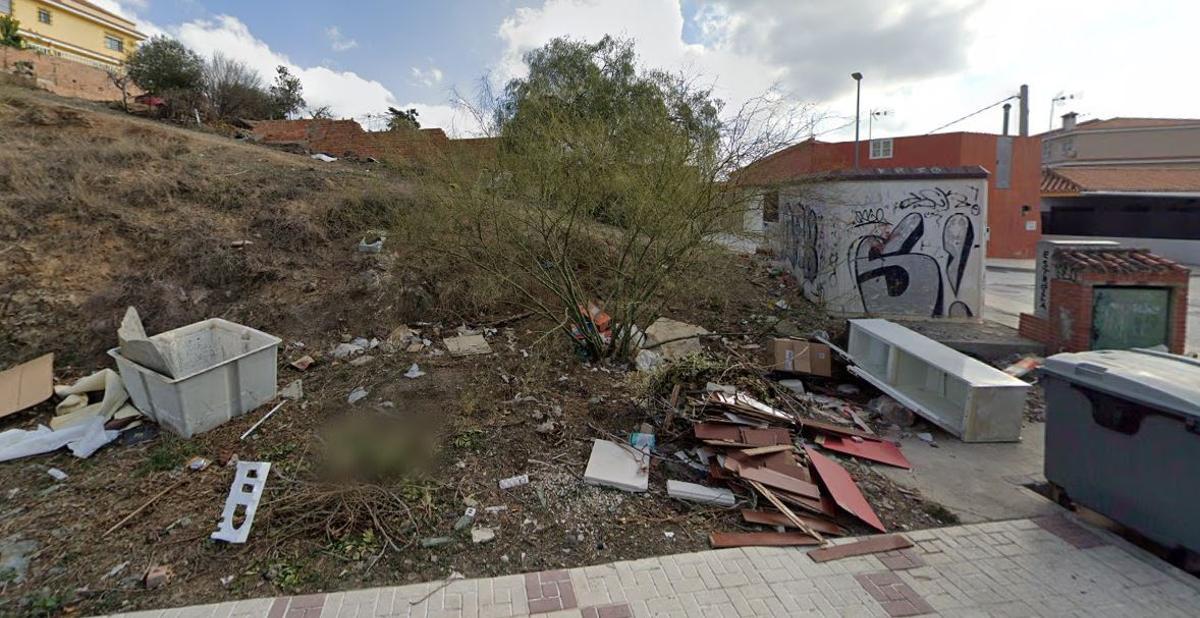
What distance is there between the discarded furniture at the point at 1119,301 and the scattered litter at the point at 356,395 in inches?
306

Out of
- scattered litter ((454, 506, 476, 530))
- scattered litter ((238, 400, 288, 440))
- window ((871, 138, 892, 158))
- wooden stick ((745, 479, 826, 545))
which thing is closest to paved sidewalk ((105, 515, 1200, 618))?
wooden stick ((745, 479, 826, 545))

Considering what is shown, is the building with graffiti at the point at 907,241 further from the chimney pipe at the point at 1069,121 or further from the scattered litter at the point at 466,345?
the chimney pipe at the point at 1069,121

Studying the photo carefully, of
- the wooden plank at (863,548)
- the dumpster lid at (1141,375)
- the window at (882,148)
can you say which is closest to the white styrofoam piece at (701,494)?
the wooden plank at (863,548)

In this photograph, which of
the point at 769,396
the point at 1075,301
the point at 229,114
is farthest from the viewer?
the point at 229,114

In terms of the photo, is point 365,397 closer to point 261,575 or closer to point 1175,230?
point 261,575

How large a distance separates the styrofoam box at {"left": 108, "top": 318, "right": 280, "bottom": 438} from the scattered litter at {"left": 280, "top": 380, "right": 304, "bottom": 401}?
107 millimetres

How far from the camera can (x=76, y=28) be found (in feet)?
117

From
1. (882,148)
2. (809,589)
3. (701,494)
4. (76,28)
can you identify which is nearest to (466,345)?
(701,494)

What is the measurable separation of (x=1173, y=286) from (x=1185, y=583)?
4.98 metres

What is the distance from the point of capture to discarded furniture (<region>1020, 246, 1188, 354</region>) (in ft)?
19.4

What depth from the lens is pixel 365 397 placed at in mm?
4727

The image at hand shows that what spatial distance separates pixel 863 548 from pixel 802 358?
10.3ft

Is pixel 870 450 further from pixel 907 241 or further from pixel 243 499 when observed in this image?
pixel 907 241

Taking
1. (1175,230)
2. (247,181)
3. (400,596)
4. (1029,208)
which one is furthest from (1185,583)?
(1175,230)
